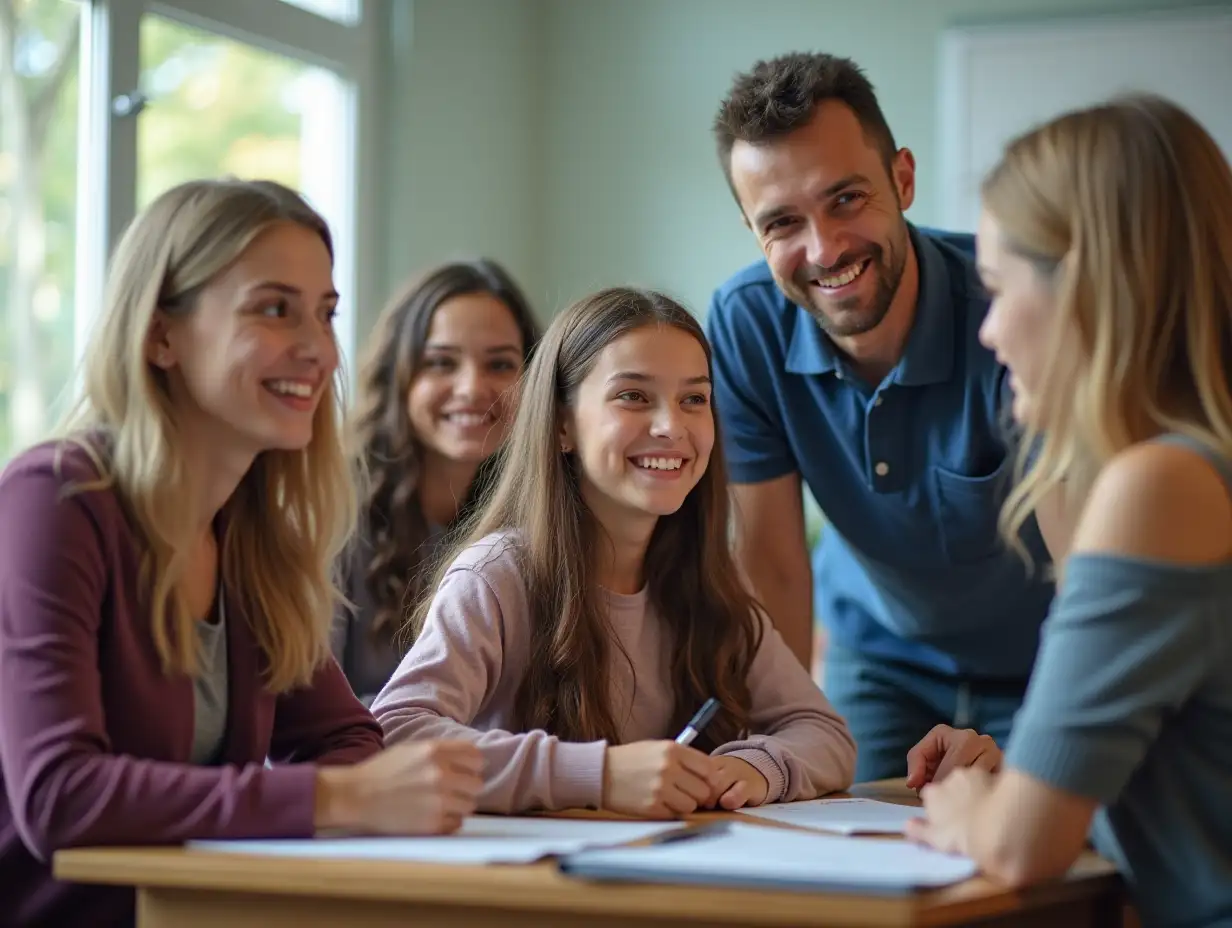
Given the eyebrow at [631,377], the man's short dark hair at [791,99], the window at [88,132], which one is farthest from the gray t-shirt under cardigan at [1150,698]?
the window at [88,132]

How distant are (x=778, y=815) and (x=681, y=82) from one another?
3.42 meters

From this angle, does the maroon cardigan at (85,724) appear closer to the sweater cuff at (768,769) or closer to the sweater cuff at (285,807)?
the sweater cuff at (285,807)

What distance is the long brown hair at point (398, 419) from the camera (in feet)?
8.89

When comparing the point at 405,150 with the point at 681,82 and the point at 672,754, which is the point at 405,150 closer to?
the point at 681,82

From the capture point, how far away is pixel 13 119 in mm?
3109

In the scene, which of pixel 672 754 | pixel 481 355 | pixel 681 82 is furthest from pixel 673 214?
pixel 672 754

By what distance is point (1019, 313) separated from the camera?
1346 mm

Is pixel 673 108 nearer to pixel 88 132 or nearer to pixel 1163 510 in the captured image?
pixel 88 132

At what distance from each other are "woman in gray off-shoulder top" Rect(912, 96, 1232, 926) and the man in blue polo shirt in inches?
34.6

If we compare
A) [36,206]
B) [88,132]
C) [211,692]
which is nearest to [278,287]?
[211,692]

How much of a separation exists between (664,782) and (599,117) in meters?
3.51

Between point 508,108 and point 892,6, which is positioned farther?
point 508,108

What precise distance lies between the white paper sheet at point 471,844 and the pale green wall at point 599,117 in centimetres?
295

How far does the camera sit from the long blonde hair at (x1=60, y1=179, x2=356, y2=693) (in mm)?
1486
